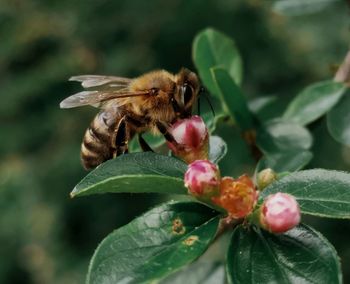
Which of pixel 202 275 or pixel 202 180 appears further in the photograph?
pixel 202 275

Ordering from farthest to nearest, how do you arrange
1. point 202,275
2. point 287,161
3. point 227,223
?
point 202,275
point 287,161
point 227,223

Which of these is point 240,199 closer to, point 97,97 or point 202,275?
point 97,97

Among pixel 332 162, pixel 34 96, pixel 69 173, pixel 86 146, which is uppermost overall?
pixel 86 146

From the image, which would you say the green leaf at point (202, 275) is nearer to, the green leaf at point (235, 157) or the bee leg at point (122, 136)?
the bee leg at point (122, 136)

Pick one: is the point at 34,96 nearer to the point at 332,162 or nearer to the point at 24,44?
the point at 24,44

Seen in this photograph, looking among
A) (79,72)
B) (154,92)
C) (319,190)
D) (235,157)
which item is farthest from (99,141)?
(79,72)

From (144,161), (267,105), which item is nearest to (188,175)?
(144,161)

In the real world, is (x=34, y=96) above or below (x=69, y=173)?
above

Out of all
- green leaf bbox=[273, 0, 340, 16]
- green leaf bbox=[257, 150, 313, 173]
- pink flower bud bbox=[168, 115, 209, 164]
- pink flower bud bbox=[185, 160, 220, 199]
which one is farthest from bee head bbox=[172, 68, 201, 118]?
green leaf bbox=[273, 0, 340, 16]
